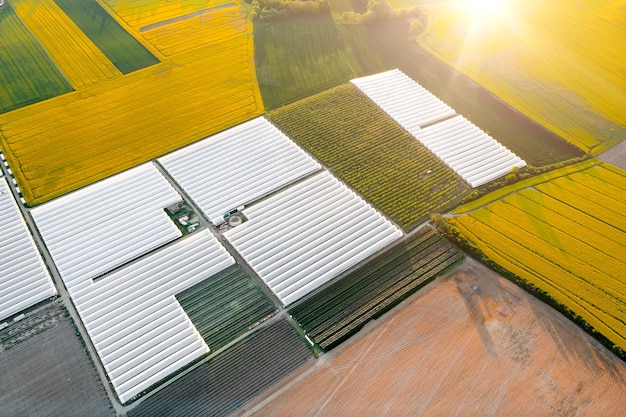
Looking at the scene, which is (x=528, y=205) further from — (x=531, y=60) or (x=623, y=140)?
(x=531, y=60)

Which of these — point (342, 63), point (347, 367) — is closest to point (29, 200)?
point (347, 367)

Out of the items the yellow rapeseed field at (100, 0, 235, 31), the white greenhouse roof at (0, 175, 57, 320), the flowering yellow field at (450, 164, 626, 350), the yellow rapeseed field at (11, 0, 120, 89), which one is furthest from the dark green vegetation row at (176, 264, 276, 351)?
the yellow rapeseed field at (100, 0, 235, 31)

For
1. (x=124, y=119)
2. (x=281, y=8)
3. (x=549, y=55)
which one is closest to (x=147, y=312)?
(x=124, y=119)

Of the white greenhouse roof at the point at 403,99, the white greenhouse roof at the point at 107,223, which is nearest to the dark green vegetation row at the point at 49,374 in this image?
the white greenhouse roof at the point at 107,223

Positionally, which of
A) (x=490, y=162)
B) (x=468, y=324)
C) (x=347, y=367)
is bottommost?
(x=468, y=324)

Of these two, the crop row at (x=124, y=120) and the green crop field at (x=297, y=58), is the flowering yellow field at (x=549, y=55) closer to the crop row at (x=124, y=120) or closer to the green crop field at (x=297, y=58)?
the green crop field at (x=297, y=58)
